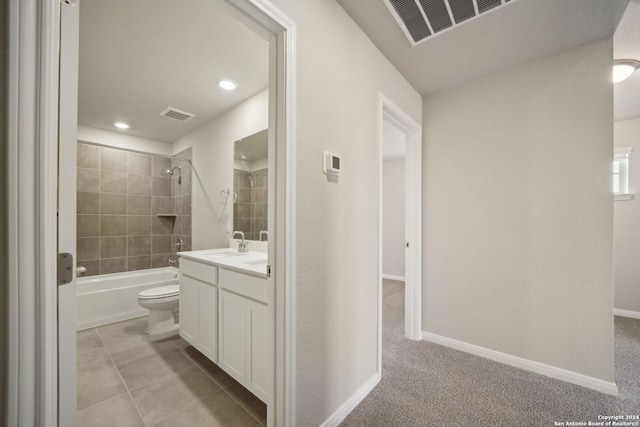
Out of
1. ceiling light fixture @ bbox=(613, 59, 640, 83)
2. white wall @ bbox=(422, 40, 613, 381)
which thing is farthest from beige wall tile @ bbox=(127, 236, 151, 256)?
ceiling light fixture @ bbox=(613, 59, 640, 83)

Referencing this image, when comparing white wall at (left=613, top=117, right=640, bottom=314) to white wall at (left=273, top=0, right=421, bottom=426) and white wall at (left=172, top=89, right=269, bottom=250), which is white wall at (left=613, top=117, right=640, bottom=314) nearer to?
white wall at (left=273, top=0, right=421, bottom=426)

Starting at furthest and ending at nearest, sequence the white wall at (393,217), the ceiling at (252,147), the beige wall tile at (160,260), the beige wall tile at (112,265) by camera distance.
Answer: the white wall at (393,217), the beige wall tile at (160,260), the beige wall tile at (112,265), the ceiling at (252,147)

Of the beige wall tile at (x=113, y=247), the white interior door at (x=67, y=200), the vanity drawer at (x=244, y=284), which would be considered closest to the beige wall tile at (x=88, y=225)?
the beige wall tile at (x=113, y=247)

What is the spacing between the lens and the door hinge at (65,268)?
66 centimetres

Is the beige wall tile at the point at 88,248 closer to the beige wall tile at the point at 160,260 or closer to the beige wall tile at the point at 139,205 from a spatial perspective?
the beige wall tile at the point at 139,205

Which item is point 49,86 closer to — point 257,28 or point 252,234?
point 257,28

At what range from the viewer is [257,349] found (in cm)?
150

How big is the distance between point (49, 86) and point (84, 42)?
182cm

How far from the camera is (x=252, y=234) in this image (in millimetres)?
2625

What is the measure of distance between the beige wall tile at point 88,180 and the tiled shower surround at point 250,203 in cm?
222

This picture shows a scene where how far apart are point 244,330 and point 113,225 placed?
3.16m

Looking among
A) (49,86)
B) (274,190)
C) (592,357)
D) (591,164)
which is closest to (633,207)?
(591,164)

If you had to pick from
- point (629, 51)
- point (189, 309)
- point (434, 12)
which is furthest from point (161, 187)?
point (629, 51)

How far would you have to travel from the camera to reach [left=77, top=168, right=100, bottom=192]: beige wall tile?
129 inches
